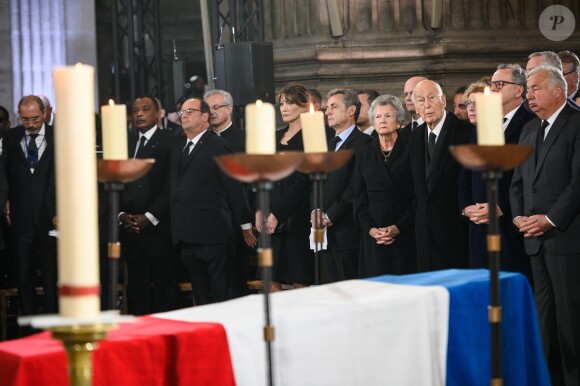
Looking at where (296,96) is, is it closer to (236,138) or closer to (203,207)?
(236,138)

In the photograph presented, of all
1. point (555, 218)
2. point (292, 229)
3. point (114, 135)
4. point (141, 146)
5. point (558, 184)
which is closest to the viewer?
point (114, 135)

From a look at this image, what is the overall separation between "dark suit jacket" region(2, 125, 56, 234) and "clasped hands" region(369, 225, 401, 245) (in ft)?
8.94

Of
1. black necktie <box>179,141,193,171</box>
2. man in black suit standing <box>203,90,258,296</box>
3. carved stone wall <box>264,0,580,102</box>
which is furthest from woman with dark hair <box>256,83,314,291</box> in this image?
carved stone wall <box>264,0,580,102</box>

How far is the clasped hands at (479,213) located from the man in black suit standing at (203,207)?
2291mm

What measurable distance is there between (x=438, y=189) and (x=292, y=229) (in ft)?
5.87

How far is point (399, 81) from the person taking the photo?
11664mm

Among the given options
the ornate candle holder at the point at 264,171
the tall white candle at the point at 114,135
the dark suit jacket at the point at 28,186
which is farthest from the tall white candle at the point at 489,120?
the dark suit jacket at the point at 28,186

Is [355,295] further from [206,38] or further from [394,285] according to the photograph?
[206,38]

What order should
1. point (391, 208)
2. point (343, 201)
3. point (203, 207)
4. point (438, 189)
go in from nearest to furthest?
point (438, 189) < point (391, 208) < point (343, 201) < point (203, 207)

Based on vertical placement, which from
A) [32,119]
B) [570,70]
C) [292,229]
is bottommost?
[292,229]


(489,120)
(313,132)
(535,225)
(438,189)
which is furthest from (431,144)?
(489,120)

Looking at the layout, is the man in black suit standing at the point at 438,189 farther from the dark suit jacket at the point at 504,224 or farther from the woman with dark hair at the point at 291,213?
the woman with dark hair at the point at 291,213

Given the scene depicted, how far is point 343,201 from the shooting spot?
8.02 metres

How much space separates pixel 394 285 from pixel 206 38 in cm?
796
